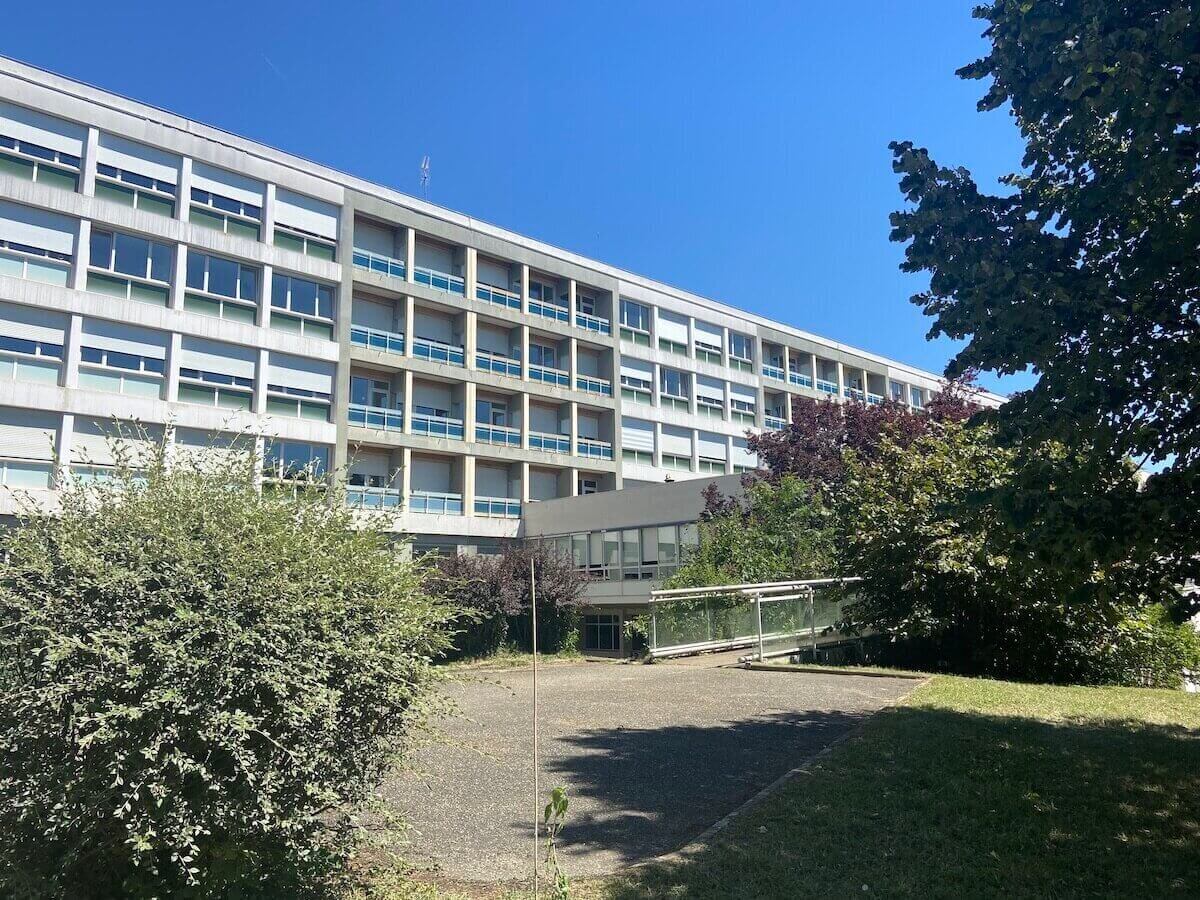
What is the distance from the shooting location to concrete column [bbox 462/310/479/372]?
34156 mm

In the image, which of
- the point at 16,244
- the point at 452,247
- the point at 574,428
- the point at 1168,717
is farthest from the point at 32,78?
the point at 1168,717

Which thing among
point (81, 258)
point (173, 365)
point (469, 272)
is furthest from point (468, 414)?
point (81, 258)

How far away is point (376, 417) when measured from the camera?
31422mm

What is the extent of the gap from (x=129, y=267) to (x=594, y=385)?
18523 mm

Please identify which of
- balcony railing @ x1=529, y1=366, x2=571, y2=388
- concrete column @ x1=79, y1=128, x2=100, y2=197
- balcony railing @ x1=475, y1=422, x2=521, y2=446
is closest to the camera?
concrete column @ x1=79, y1=128, x2=100, y2=197

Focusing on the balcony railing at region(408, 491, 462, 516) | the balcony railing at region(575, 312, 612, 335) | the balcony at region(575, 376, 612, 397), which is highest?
the balcony railing at region(575, 312, 612, 335)

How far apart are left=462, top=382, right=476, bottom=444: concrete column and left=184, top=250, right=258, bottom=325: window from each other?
27.1 ft

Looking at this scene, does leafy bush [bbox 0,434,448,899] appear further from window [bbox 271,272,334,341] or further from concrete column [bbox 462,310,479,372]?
concrete column [bbox 462,310,479,372]

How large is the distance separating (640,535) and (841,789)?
1001 inches

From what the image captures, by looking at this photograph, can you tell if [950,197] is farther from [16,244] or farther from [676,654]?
[16,244]

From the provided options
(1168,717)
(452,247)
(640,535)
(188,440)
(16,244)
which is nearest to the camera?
(1168,717)

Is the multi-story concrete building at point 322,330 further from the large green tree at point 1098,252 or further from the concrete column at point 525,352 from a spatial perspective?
the large green tree at point 1098,252

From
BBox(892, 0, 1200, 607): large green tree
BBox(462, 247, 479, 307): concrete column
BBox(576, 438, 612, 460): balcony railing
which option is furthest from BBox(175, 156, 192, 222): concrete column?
BBox(892, 0, 1200, 607): large green tree

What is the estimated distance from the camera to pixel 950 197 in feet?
23.8
